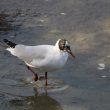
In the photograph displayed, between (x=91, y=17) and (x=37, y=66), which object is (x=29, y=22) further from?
(x=37, y=66)

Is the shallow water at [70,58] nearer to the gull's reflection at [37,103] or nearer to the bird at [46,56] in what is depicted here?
the gull's reflection at [37,103]

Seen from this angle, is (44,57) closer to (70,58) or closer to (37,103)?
(37,103)

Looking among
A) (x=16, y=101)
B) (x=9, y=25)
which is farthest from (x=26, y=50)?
(x=9, y=25)

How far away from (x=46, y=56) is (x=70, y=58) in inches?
38.2

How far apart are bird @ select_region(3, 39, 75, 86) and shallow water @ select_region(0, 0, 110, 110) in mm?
272

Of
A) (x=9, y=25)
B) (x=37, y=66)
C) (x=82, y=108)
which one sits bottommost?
(x=82, y=108)

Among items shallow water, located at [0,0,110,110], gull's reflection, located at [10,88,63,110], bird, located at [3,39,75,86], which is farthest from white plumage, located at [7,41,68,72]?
gull's reflection, located at [10,88,63,110]

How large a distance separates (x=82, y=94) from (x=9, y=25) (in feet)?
9.57

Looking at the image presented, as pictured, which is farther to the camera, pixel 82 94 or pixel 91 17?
pixel 91 17

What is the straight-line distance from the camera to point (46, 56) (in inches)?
250

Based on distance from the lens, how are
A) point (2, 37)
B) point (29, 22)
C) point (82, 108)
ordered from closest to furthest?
point (82, 108)
point (2, 37)
point (29, 22)

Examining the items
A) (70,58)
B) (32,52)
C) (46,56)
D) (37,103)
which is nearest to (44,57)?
(46,56)

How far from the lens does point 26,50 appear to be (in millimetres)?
6609

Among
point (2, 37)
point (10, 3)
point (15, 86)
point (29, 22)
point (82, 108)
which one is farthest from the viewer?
point (10, 3)
